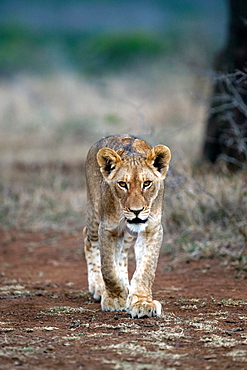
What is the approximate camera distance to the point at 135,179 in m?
4.77

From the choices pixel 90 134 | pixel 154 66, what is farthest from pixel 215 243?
pixel 154 66

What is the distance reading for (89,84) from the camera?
26844 millimetres

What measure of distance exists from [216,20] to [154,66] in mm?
5126

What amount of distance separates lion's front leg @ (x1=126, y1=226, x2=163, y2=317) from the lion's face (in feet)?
0.66

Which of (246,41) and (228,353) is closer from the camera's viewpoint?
(228,353)

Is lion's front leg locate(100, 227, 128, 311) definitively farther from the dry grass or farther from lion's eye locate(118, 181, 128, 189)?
the dry grass

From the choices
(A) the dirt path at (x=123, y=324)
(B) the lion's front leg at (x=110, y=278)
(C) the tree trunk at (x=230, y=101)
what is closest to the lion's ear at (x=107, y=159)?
(B) the lion's front leg at (x=110, y=278)

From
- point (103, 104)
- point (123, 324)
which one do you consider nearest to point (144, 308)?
point (123, 324)

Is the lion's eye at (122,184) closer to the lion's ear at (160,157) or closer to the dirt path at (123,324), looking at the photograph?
the lion's ear at (160,157)

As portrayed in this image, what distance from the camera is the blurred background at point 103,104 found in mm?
8000

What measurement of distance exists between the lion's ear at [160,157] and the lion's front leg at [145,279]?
0.46 metres

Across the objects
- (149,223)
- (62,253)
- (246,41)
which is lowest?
(62,253)

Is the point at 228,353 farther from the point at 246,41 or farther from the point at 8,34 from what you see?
the point at 8,34

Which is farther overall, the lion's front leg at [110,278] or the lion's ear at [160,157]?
the lion's front leg at [110,278]
